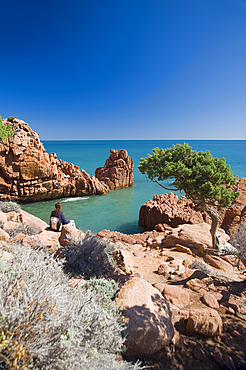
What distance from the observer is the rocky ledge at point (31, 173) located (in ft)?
78.4

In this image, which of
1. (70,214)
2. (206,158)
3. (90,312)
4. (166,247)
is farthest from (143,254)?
(70,214)

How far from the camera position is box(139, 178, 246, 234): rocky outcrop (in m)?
13.2

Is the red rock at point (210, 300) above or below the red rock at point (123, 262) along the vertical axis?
above

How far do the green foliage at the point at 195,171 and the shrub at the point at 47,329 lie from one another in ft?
16.4

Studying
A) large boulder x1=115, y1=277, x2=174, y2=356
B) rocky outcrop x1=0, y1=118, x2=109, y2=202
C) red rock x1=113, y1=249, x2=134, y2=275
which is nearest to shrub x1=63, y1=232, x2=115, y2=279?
red rock x1=113, y1=249, x2=134, y2=275

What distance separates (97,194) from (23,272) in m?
29.0

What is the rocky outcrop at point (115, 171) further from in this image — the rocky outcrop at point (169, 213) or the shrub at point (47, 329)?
the shrub at point (47, 329)

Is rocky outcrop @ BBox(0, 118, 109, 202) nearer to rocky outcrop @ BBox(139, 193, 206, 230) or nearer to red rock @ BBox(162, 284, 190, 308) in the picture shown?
rocky outcrop @ BBox(139, 193, 206, 230)

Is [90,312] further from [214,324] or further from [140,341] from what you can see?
[214,324]

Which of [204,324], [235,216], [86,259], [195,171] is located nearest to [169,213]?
[235,216]

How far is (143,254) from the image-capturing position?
9.06 meters

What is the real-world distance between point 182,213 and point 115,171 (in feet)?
70.6

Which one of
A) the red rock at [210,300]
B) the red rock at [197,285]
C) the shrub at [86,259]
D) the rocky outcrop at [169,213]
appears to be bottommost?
the rocky outcrop at [169,213]

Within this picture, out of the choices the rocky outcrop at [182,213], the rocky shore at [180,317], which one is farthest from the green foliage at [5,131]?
the rocky shore at [180,317]
